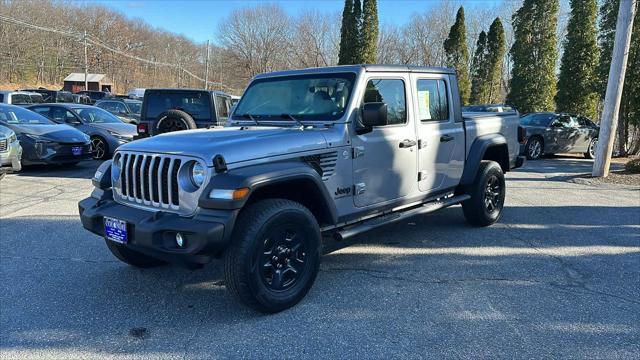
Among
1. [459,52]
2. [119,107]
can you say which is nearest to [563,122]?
[119,107]

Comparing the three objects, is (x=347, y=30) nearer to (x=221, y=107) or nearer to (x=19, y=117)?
(x=221, y=107)

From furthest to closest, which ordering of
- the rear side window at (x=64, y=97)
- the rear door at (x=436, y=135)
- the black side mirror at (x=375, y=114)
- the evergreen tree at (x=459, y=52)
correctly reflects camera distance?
the evergreen tree at (x=459, y=52), the rear side window at (x=64, y=97), the rear door at (x=436, y=135), the black side mirror at (x=375, y=114)

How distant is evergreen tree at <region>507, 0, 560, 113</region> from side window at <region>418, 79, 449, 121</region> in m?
19.8

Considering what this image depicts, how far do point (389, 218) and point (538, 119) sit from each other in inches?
511

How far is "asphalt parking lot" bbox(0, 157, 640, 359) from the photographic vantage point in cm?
327

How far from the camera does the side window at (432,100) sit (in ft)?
17.4

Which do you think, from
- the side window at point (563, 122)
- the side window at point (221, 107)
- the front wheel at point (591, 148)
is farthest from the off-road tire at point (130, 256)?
the front wheel at point (591, 148)

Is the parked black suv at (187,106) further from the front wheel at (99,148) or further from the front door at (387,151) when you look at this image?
the front door at (387,151)

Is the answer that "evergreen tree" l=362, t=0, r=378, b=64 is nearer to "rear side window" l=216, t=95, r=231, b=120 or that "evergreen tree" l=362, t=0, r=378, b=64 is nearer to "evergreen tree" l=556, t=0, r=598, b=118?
"evergreen tree" l=556, t=0, r=598, b=118

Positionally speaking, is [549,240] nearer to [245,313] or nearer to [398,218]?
[398,218]

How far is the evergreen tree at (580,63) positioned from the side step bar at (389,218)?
16223mm

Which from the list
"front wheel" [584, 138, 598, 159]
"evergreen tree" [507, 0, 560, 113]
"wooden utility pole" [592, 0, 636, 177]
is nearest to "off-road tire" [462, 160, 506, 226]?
"wooden utility pole" [592, 0, 636, 177]

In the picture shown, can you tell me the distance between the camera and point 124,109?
63.4 ft

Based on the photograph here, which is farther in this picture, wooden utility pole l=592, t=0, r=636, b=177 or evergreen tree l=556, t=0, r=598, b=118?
evergreen tree l=556, t=0, r=598, b=118
